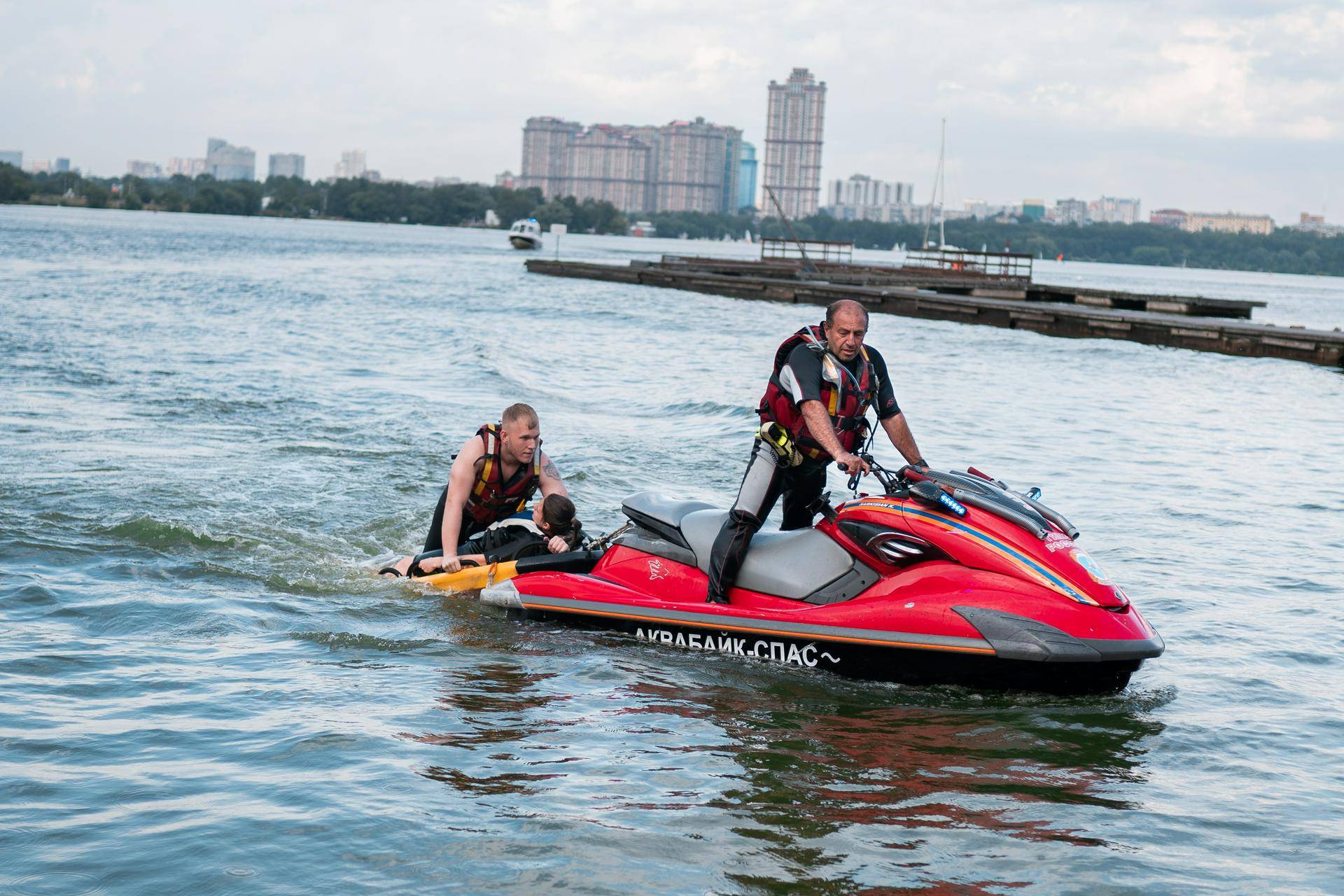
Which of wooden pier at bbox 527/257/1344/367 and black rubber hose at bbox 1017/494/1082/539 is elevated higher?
wooden pier at bbox 527/257/1344/367

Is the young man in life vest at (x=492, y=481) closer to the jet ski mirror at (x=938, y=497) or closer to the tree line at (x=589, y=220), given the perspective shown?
the jet ski mirror at (x=938, y=497)

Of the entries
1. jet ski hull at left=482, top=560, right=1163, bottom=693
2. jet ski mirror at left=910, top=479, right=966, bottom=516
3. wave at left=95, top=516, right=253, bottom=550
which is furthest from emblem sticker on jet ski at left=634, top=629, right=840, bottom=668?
wave at left=95, top=516, right=253, bottom=550

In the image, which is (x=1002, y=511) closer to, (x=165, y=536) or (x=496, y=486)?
(x=496, y=486)

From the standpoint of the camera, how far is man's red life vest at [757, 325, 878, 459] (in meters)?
6.59

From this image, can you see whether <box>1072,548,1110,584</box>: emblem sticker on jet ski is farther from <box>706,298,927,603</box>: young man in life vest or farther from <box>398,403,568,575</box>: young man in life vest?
<box>398,403,568,575</box>: young man in life vest

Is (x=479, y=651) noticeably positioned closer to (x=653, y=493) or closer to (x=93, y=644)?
(x=653, y=493)

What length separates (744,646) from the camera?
6867 mm

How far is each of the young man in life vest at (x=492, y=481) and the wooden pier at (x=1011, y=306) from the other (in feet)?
79.3

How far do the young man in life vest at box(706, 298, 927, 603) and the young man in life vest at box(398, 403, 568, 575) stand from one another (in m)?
1.50

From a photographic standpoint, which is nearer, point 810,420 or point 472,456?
point 810,420

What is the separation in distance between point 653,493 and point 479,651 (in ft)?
4.72

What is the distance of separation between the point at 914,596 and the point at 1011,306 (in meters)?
31.9

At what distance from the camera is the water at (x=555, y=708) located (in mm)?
4652

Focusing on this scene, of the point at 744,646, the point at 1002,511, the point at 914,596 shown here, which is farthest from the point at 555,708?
the point at 1002,511
